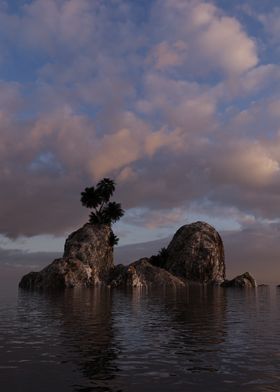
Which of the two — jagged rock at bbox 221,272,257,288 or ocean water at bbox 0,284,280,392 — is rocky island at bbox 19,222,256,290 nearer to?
jagged rock at bbox 221,272,257,288

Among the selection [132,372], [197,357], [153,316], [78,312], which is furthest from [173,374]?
[78,312]

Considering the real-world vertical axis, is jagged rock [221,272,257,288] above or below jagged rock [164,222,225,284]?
below

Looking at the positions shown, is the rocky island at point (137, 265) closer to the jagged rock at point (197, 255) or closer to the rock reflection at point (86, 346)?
the jagged rock at point (197, 255)

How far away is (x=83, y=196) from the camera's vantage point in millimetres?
136750

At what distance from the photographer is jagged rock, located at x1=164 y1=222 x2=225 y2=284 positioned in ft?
500

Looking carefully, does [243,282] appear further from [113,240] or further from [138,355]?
[138,355]

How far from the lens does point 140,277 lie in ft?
412

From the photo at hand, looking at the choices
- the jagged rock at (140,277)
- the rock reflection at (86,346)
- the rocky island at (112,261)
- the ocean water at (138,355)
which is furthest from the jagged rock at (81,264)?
the ocean water at (138,355)

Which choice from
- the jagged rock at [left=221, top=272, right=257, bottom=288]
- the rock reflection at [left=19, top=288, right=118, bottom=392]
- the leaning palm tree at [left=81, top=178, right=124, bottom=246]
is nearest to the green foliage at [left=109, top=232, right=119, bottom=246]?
the leaning palm tree at [left=81, top=178, right=124, bottom=246]

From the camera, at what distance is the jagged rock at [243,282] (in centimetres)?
14066

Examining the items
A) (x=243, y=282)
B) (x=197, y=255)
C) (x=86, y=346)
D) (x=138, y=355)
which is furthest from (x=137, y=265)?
(x=138, y=355)

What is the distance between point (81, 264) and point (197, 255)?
162ft

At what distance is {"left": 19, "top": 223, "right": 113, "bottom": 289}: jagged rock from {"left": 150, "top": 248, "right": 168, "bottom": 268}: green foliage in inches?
1123

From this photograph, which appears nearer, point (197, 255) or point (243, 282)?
point (243, 282)
